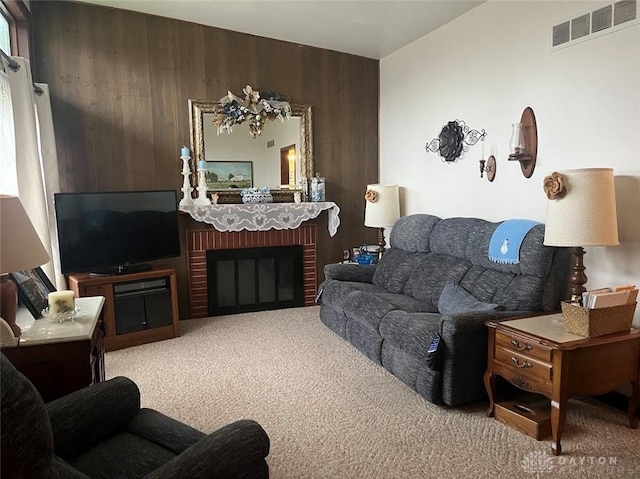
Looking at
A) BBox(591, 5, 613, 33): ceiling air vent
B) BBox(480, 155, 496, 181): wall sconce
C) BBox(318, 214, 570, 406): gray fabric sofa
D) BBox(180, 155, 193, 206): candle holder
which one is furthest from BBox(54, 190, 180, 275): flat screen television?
BBox(591, 5, 613, 33): ceiling air vent

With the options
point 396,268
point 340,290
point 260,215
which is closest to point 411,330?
point 340,290

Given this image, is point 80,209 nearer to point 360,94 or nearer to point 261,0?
point 261,0

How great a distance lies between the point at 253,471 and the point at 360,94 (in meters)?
4.76

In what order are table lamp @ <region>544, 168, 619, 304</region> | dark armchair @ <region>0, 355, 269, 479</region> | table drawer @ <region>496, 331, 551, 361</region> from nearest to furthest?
dark armchair @ <region>0, 355, 269, 479</region> → table drawer @ <region>496, 331, 551, 361</region> → table lamp @ <region>544, 168, 619, 304</region>

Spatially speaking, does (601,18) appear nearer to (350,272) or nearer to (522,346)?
(522,346)

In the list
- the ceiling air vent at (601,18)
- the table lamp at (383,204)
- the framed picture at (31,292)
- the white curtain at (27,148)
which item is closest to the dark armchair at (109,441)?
the framed picture at (31,292)

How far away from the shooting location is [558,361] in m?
2.32

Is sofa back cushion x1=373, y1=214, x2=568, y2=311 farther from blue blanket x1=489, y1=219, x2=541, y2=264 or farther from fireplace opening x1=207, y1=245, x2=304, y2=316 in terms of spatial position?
fireplace opening x1=207, y1=245, x2=304, y2=316

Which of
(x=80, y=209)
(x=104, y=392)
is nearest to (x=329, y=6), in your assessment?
(x=80, y=209)

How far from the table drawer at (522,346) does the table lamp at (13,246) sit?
7.68 ft

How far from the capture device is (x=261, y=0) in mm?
3967

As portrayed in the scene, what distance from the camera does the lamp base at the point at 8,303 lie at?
199 cm

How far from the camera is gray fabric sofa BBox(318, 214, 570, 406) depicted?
2801mm

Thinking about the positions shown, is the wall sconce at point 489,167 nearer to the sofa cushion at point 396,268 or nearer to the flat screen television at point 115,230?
the sofa cushion at point 396,268
